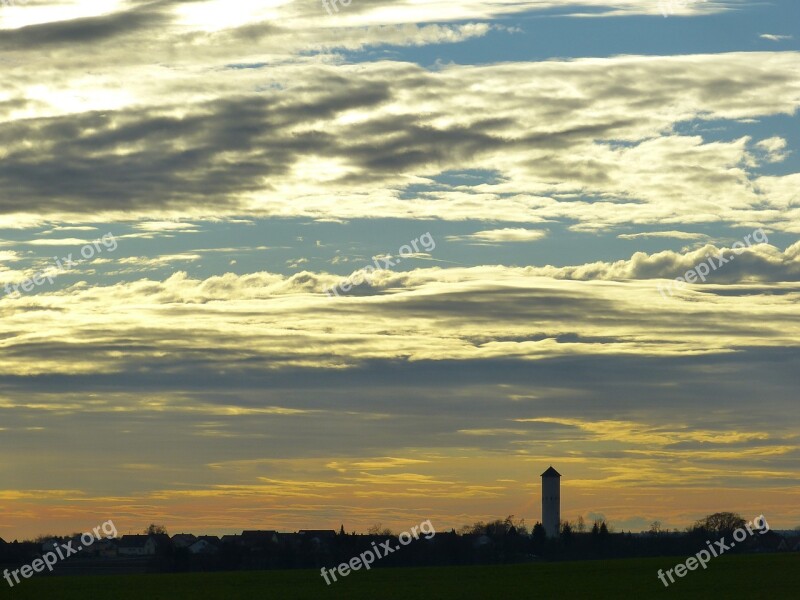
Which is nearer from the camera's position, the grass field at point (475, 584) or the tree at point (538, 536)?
the grass field at point (475, 584)

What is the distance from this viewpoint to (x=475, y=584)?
81.6 metres

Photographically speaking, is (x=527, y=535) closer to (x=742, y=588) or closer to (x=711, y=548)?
(x=711, y=548)

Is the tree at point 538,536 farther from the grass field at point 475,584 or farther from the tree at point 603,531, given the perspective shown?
the grass field at point 475,584

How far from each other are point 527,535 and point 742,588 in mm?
124165

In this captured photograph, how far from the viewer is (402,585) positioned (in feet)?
269

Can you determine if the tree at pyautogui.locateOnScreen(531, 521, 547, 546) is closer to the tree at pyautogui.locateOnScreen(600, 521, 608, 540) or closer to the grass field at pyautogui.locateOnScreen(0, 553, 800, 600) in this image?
the tree at pyautogui.locateOnScreen(600, 521, 608, 540)

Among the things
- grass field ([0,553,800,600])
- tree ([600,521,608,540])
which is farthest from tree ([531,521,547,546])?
grass field ([0,553,800,600])

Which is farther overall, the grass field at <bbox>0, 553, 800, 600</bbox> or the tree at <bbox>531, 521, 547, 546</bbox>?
the tree at <bbox>531, 521, 547, 546</bbox>

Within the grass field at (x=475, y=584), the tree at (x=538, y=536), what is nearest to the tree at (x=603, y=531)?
the tree at (x=538, y=536)

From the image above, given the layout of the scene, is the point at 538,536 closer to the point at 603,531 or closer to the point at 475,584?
the point at 603,531

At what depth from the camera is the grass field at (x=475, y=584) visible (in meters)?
71.1

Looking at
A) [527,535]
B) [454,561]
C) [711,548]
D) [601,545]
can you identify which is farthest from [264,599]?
[527,535]

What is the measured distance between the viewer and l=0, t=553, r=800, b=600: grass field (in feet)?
233

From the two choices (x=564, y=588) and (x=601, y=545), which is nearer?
(x=564, y=588)
